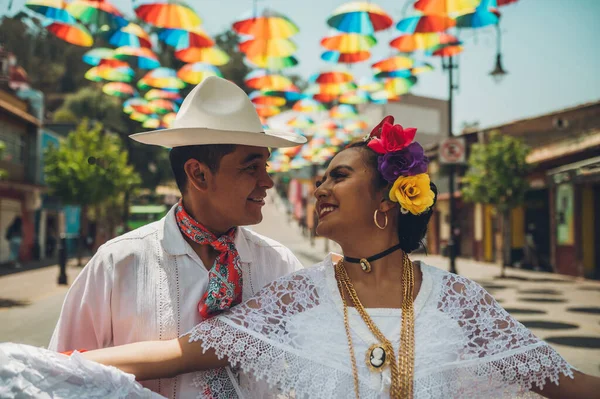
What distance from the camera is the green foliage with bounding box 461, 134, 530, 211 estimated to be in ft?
60.4

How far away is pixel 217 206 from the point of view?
8.50 ft

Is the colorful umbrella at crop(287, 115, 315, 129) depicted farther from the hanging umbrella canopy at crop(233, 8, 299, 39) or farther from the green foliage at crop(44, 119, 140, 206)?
the hanging umbrella canopy at crop(233, 8, 299, 39)

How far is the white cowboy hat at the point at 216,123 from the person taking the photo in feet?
8.33

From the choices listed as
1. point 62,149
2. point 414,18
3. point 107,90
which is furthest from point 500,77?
point 62,149

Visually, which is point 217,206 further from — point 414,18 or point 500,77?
point 500,77

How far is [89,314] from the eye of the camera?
2.43 metres

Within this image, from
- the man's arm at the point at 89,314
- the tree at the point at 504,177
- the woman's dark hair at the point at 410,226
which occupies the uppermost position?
the tree at the point at 504,177

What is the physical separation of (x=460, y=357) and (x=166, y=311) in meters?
1.29

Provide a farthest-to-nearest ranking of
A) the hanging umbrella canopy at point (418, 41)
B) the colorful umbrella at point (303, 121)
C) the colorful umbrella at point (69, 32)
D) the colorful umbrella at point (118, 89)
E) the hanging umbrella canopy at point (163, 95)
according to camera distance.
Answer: the colorful umbrella at point (303, 121)
the hanging umbrella canopy at point (163, 95)
the colorful umbrella at point (118, 89)
the hanging umbrella canopy at point (418, 41)
the colorful umbrella at point (69, 32)

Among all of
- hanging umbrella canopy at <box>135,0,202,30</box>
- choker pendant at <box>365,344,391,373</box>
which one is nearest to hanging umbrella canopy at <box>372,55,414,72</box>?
hanging umbrella canopy at <box>135,0,202,30</box>

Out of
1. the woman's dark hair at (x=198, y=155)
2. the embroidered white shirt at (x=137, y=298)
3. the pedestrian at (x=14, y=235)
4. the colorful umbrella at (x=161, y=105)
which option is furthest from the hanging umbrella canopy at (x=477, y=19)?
the pedestrian at (x=14, y=235)

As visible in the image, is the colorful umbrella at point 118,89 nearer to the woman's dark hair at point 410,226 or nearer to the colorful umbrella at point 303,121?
the colorful umbrella at point 303,121

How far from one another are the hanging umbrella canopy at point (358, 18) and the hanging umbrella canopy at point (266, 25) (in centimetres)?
91

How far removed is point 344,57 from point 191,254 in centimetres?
1026
